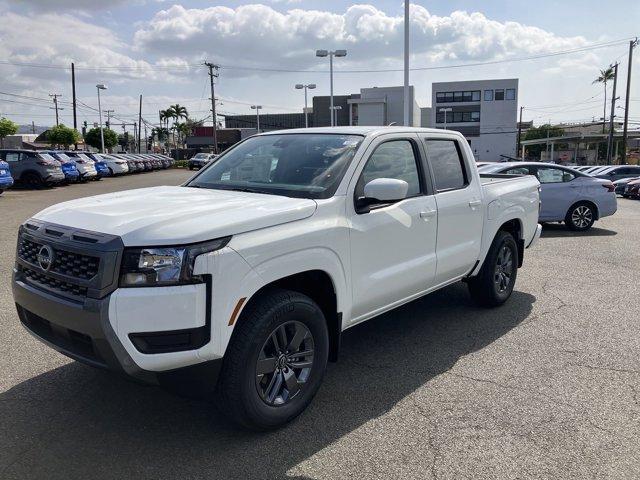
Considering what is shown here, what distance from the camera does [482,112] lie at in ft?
251

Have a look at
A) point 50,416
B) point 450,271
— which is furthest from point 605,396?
point 50,416

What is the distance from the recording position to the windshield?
3.97 meters

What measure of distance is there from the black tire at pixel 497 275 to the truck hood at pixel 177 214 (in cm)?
283

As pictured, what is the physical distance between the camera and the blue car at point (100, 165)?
32.9 meters

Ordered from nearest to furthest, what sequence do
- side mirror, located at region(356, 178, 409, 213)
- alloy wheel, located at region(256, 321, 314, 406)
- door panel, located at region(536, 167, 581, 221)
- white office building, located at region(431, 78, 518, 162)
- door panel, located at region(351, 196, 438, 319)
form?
alloy wheel, located at region(256, 321, 314, 406), side mirror, located at region(356, 178, 409, 213), door panel, located at region(351, 196, 438, 319), door panel, located at region(536, 167, 581, 221), white office building, located at region(431, 78, 518, 162)

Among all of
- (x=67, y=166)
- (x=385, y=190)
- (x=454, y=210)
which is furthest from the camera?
(x=67, y=166)

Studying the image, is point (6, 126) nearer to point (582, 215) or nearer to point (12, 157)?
point (12, 157)

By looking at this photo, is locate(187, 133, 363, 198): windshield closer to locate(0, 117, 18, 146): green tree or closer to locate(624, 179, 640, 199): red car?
locate(624, 179, 640, 199): red car

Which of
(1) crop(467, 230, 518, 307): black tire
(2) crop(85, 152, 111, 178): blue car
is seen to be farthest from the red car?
(2) crop(85, 152, 111, 178): blue car

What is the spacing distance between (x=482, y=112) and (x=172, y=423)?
78762 mm

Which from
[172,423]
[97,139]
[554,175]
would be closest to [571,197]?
[554,175]

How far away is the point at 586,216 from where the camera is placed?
39.9 ft

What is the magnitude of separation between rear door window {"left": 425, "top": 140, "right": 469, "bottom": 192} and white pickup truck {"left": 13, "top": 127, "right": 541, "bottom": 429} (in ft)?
0.10

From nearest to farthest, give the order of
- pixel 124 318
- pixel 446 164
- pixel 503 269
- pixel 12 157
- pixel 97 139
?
pixel 124 318
pixel 446 164
pixel 503 269
pixel 12 157
pixel 97 139
